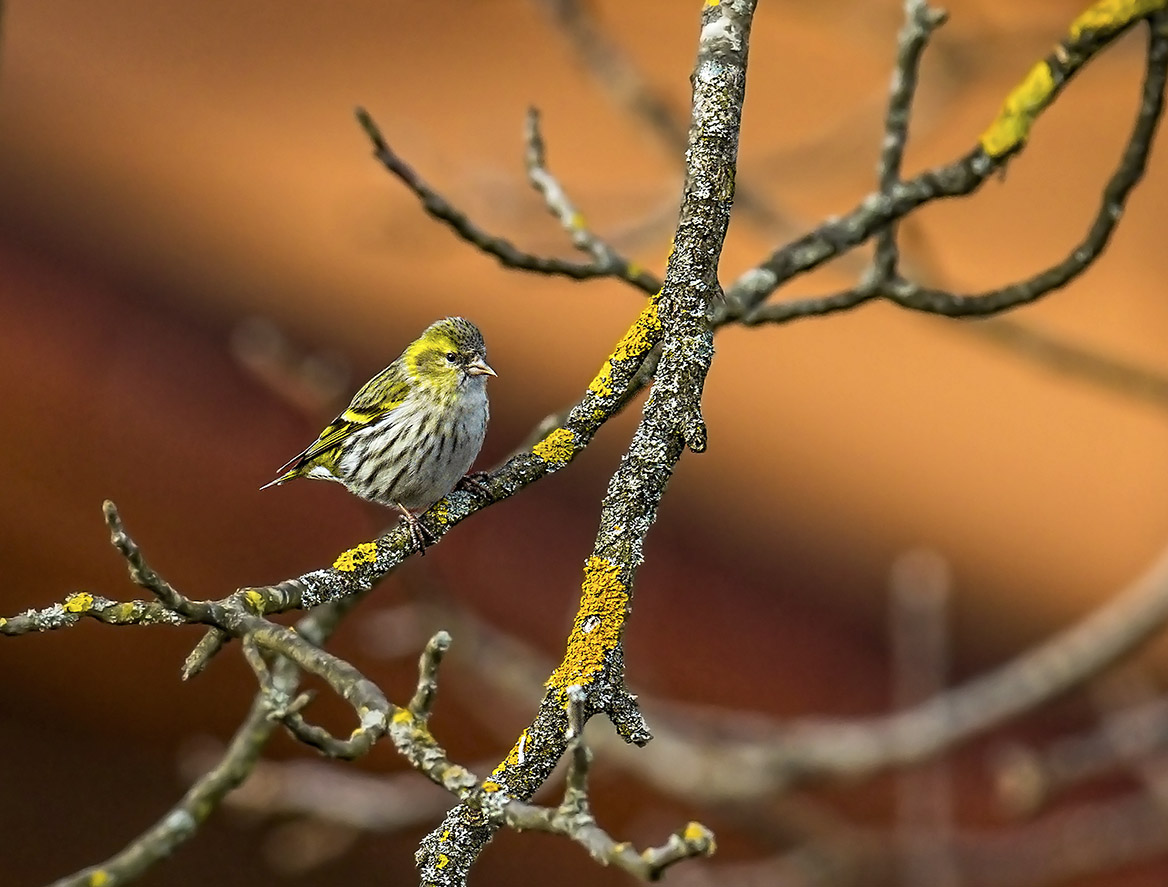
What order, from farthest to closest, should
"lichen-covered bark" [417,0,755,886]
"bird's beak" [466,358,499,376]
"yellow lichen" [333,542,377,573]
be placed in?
1. "bird's beak" [466,358,499,376]
2. "yellow lichen" [333,542,377,573]
3. "lichen-covered bark" [417,0,755,886]

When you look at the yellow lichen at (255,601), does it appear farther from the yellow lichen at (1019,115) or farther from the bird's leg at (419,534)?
the yellow lichen at (1019,115)

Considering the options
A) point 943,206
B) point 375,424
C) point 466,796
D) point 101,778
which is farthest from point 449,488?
point 943,206

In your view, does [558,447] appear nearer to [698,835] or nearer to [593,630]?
[593,630]

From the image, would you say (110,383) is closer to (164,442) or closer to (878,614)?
(164,442)

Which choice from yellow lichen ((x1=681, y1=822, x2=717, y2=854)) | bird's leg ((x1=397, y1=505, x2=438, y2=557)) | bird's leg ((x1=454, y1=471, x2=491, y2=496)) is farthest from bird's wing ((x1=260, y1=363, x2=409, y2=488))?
yellow lichen ((x1=681, y1=822, x2=717, y2=854))

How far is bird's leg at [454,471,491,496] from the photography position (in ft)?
4.99

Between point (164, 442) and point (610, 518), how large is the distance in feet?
9.91

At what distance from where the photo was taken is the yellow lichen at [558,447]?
4.77 feet

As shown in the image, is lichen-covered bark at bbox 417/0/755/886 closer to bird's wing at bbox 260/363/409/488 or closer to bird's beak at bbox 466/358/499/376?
bird's beak at bbox 466/358/499/376

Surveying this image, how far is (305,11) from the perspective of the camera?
213 inches

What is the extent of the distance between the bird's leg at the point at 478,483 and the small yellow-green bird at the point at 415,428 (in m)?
0.25

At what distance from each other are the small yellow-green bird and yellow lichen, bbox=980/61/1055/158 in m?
0.96

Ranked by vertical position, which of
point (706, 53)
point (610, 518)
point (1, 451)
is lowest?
point (610, 518)

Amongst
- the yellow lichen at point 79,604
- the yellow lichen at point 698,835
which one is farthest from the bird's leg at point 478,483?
the yellow lichen at point 698,835
